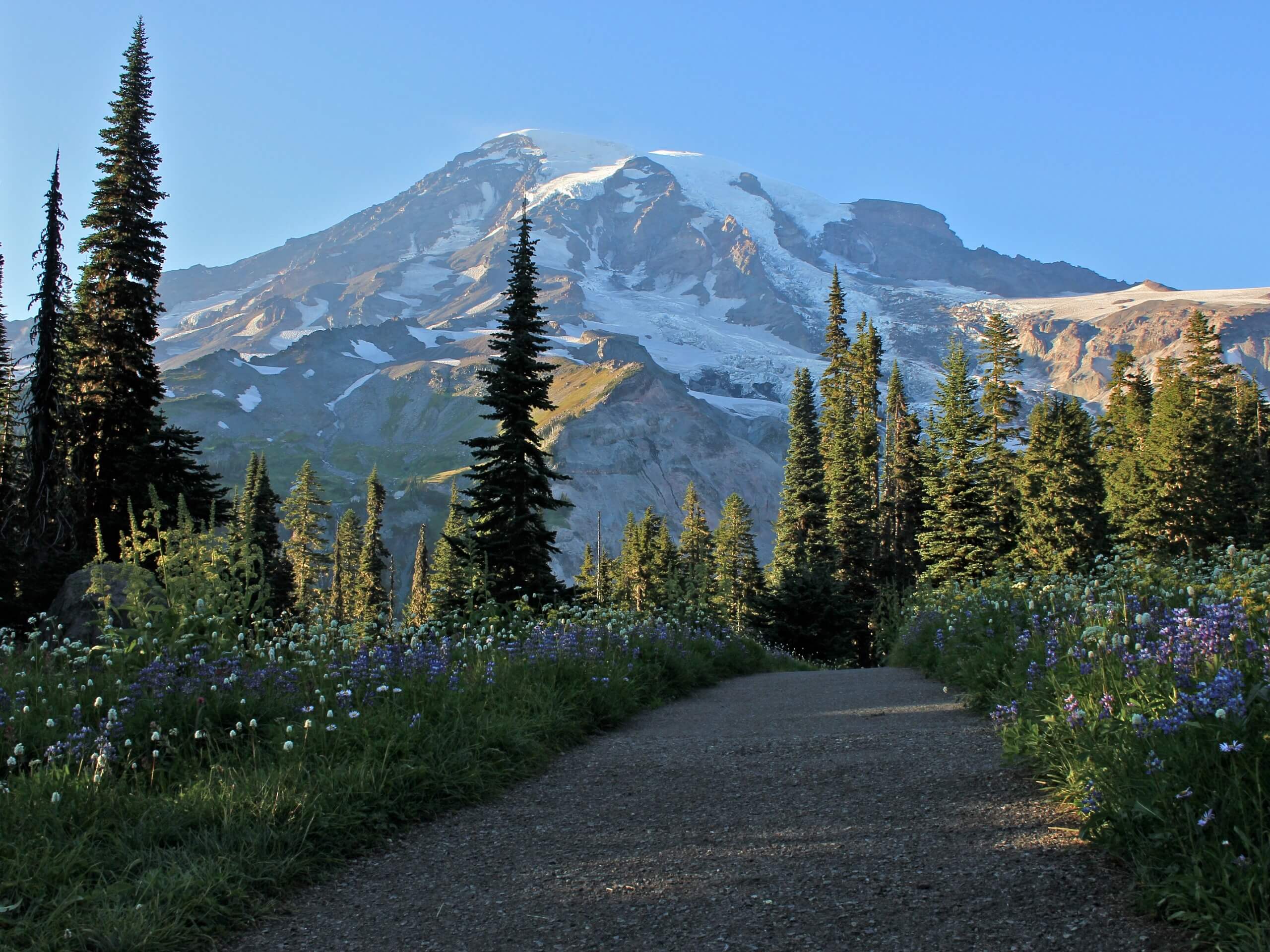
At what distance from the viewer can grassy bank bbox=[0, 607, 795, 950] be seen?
3732mm

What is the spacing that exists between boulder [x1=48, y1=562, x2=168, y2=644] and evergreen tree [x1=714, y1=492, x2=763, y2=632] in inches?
1598

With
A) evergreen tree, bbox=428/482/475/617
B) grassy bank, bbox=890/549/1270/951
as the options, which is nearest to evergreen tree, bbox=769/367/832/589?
evergreen tree, bbox=428/482/475/617

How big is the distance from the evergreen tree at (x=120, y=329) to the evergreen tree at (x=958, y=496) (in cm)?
3182

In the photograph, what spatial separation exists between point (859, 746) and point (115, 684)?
5.26 metres

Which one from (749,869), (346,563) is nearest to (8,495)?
(749,869)

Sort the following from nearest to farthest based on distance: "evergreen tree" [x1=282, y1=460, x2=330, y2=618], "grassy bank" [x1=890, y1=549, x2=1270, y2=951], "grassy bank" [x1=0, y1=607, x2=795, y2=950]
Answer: "grassy bank" [x1=890, y1=549, x2=1270, y2=951] → "grassy bank" [x1=0, y1=607, x2=795, y2=950] → "evergreen tree" [x1=282, y1=460, x2=330, y2=618]

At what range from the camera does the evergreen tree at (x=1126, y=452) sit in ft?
121

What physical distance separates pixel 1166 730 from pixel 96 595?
36.4 ft

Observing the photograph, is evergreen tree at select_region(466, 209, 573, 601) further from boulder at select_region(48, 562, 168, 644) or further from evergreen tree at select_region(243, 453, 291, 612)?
boulder at select_region(48, 562, 168, 644)

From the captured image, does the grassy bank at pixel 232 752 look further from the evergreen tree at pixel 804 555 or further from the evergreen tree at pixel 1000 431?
the evergreen tree at pixel 1000 431

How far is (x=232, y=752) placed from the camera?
5.60 m

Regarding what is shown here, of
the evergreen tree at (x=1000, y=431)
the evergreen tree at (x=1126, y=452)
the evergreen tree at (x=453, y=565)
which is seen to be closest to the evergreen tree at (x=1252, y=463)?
the evergreen tree at (x=1126, y=452)

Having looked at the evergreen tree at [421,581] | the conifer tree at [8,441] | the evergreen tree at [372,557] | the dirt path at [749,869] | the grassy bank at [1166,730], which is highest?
the conifer tree at [8,441]

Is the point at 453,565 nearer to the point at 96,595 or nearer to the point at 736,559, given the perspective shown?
the point at 736,559
